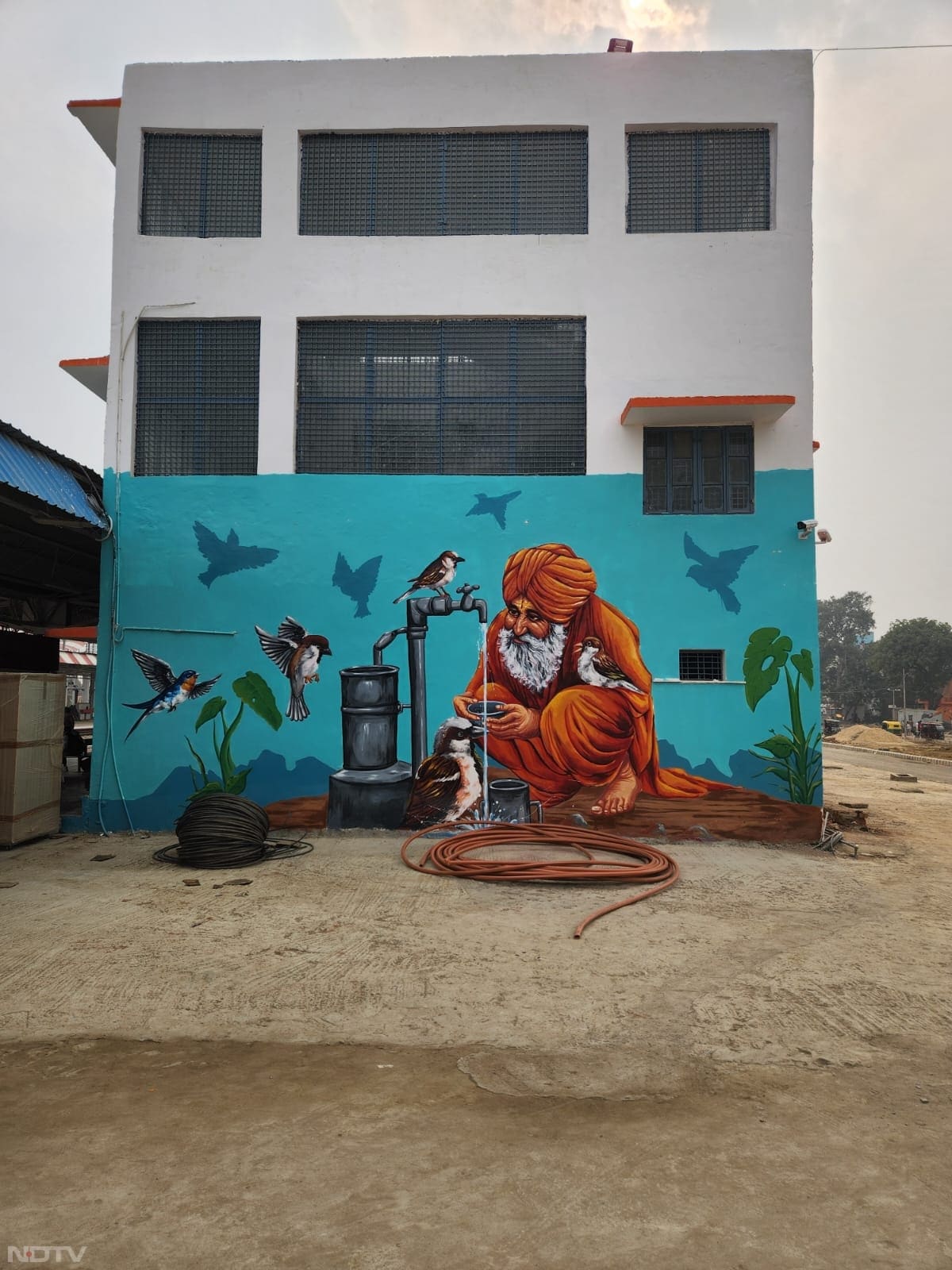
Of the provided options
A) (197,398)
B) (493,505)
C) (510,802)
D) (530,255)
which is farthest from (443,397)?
(510,802)

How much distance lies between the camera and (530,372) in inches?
403

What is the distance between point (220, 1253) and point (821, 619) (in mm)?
99005

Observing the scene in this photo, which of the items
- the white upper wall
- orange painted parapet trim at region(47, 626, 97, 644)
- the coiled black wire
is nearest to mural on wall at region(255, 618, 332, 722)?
the coiled black wire

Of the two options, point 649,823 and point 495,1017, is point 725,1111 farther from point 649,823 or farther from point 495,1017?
point 649,823

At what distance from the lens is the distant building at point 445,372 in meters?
9.81

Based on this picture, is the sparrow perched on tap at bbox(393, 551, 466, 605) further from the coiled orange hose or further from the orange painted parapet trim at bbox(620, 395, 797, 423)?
the coiled orange hose

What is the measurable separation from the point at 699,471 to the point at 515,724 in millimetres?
4110

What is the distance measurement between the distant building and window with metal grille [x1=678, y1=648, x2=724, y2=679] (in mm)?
35

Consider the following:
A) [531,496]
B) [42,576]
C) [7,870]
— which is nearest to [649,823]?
[531,496]

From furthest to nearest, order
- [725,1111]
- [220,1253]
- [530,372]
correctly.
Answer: [530,372], [725,1111], [220,1253]

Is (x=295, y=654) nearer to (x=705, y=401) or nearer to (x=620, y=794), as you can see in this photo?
(x=620, y=794)

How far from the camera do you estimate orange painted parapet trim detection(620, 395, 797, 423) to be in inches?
365

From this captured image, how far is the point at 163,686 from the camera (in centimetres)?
994

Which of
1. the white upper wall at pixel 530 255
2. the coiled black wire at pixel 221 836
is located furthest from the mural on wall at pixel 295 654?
the white upper wall at pixel 530 255
